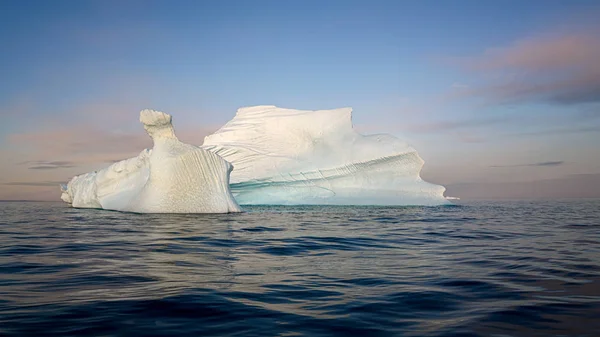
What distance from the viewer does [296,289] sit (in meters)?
4.91

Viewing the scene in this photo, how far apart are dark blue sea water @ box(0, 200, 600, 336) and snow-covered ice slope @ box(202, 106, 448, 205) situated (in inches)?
796

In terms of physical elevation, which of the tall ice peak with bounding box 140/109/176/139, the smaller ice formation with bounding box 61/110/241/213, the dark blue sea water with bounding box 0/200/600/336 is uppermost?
the tall ice peak with bounding box 140/109/176/139

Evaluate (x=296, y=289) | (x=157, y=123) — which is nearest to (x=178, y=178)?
(x=157, y=123)

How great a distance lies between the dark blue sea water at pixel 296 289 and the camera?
3.54 m

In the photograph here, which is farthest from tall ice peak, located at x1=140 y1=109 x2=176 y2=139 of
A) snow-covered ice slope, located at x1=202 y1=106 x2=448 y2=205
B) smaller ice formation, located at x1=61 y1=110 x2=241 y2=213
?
snow-covered ice slope, located at x1=202 y1=106 x2=448 y2=205

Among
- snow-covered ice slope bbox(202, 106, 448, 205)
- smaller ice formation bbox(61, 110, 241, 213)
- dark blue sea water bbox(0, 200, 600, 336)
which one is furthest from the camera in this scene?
snow-covered ice slope bbox(202, 106, 448, 205)

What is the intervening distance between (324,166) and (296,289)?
80.5 ft

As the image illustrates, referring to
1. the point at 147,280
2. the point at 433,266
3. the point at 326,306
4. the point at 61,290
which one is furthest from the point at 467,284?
the point at 61,290

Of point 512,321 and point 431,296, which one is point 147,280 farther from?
point 512,321

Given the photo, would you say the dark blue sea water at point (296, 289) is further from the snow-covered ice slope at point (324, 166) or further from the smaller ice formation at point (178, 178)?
the snow-covered ice slope at point (324, 166)

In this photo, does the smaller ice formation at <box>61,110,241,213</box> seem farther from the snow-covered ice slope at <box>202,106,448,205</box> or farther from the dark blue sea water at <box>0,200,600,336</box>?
the dark blue sea water at <box>0,200,600,336</box>

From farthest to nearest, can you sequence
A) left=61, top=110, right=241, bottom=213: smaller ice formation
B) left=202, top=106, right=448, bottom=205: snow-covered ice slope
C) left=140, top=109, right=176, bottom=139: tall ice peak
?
1. left=202, top=106, right=448, bottom=205: snow-covered ice slope
2. left=140, top=109, right=176, bottom=139: tall ice peak
3. left=61, top=110, right=241, bottom=213: smaller ice formation

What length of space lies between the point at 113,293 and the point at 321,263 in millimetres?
3108

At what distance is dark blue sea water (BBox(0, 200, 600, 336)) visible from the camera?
11.6 feet
